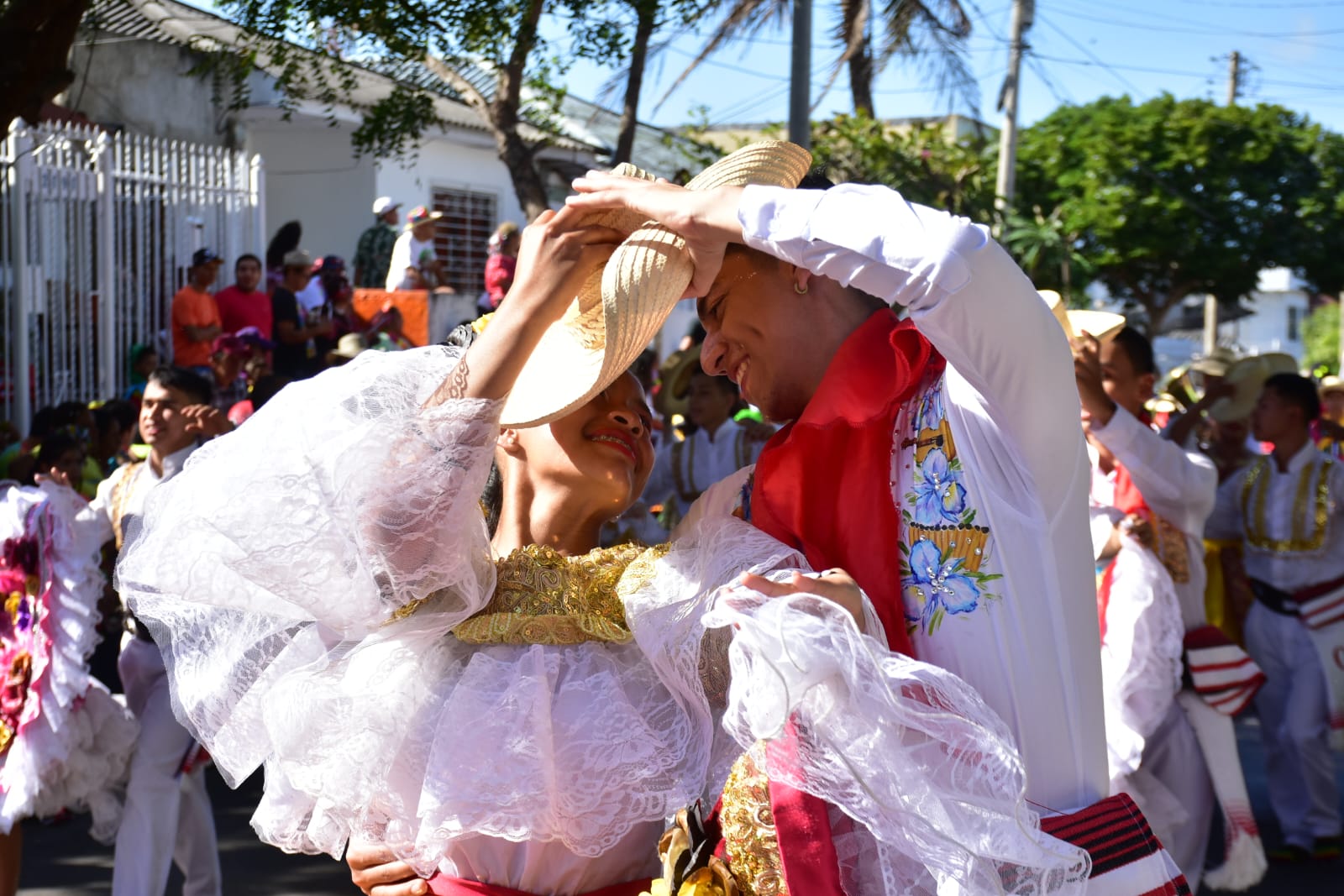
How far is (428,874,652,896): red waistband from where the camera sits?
238 centimetres

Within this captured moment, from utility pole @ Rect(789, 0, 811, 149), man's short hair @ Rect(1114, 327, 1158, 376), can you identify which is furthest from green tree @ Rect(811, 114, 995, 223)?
man's short hair @ Rect(1114, 327, 1158, 376)

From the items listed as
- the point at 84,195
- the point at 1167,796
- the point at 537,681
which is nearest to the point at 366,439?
the point at 537,681

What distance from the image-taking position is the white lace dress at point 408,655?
211 centimetres

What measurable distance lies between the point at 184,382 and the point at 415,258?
21.3 ft

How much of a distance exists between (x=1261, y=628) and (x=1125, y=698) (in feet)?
6.65

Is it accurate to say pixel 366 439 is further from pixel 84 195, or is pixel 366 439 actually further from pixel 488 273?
pixel 84 195

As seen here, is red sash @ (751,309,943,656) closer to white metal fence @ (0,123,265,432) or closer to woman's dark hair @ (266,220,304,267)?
white metal fence @ (0,123,265,432)

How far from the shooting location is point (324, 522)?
6.87 feet

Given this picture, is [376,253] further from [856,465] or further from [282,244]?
[856,465]

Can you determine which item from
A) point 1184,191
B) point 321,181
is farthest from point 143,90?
point 1184,191

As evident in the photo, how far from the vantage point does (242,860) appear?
5.94 meters

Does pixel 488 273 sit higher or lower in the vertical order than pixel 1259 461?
higher

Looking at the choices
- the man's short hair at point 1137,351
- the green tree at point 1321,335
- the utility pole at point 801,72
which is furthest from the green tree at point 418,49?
the green tree at point 1321,335

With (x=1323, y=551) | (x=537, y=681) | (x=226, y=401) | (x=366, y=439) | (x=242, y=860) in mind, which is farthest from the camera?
(x=226, y=401)
